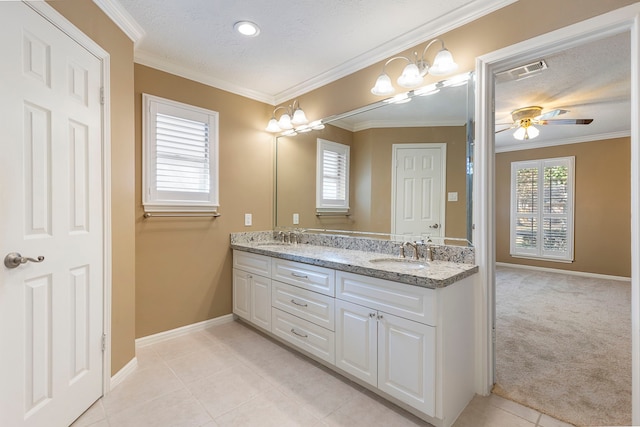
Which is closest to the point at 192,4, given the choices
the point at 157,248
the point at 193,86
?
the point at 193,86

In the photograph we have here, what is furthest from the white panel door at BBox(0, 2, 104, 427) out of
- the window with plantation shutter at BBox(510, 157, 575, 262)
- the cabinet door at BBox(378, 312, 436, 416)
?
the window with plantation shutter at BBox(510, 157, 575, 262)

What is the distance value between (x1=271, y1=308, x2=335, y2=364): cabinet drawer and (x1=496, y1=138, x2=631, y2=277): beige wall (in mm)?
5427

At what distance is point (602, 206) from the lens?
189 inches

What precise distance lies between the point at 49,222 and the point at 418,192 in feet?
7.60

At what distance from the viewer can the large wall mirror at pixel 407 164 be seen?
1988mm

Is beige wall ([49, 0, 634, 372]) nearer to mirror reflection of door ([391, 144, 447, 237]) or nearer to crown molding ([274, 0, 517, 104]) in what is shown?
crown molding ([274, 0, 517, 104])

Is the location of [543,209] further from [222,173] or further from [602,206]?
[222,173]

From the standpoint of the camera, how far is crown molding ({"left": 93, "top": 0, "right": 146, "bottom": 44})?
5.82 feet

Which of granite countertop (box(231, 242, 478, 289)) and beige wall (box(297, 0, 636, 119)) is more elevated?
beige wall (box(297, 0, 636, 119))

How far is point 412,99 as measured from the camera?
2199 mm

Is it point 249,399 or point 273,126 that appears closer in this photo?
point 249,399

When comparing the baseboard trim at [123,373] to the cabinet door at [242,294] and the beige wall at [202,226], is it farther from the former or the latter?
the cabinet door at [242,294]

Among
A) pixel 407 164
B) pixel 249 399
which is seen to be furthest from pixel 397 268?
pixel 249 399

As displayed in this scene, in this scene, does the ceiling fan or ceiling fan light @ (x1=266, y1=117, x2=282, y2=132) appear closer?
ceiling fan light @ (x1=266, y1=117, x2=282, y2=132)
